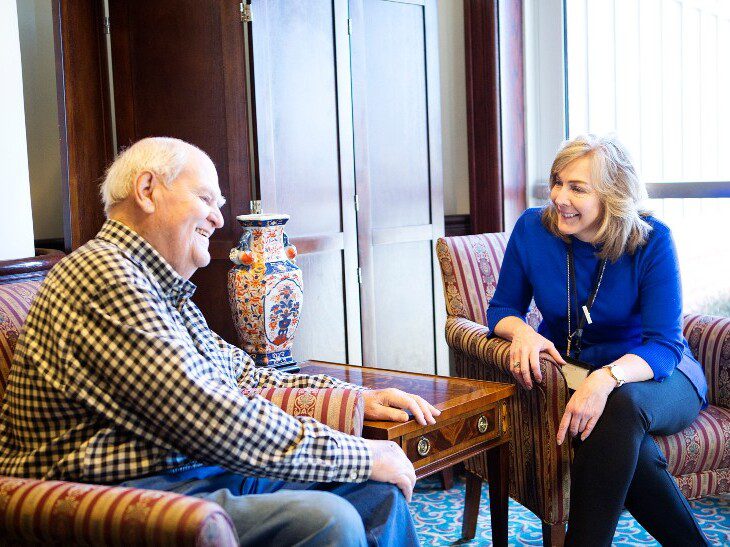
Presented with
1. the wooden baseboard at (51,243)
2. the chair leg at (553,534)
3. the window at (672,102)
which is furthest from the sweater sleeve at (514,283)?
the wooden baseboard at (51,243)

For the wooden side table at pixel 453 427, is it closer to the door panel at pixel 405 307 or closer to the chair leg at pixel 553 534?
the chair leg at pixel 553 534

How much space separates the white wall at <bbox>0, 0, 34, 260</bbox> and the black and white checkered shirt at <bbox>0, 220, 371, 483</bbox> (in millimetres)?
922

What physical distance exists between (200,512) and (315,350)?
1890 millimetres

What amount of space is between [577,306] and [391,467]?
0.91m

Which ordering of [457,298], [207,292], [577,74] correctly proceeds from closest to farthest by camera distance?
[457,298] → [207,292] → [577,74]

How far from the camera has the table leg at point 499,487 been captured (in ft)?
6.99

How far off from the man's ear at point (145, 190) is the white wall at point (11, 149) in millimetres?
903

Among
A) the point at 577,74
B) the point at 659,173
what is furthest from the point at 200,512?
the point at 577,74

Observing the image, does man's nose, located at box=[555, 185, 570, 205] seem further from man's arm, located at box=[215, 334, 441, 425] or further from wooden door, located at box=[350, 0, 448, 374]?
wooden door, located at box=[350, 0, 448, 374]

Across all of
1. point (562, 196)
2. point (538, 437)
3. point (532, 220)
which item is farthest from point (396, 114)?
point (538, 437)

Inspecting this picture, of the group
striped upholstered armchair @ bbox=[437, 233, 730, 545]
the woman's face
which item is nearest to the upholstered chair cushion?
striped upholstered armchair @ bbox=[437, 233, 730, 545]

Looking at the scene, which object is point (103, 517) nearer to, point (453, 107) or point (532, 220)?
point (532, 220)

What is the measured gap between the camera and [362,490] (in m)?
1.63

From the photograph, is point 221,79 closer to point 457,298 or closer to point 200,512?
point 457,298
